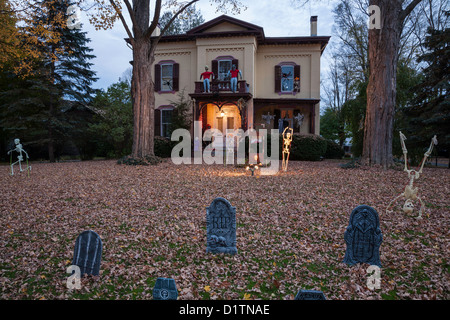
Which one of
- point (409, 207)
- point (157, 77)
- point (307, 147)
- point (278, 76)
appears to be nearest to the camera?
point (409, 207)

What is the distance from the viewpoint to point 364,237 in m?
3.50

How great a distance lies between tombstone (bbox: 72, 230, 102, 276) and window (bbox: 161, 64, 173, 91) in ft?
66.0

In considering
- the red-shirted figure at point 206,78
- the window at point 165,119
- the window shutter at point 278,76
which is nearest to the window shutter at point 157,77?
the window at point 165,119

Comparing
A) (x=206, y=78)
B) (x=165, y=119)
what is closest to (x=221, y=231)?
(x=206, y=78)

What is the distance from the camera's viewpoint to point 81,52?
2047 centimetres

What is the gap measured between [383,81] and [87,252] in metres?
12.9

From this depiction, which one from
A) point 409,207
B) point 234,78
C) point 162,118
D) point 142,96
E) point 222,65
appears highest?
point 222,65

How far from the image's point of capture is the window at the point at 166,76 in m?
22.0

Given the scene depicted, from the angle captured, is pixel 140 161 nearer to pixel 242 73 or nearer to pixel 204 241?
pixel 204 241

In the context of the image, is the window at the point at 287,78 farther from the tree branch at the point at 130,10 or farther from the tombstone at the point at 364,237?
the tombstone at the point at 364,237
